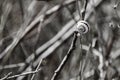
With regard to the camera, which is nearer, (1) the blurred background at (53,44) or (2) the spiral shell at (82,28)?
(2) the spiral shell at (82,28)

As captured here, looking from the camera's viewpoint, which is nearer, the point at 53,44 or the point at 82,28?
the point at 82,28

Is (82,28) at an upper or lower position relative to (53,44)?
lower

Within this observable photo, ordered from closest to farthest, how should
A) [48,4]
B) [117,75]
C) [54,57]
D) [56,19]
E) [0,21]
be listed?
1. [117,75]
2. [0,21]
3. [54,57]
4. [48,4]
5. [56,19]

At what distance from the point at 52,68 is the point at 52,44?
167mm

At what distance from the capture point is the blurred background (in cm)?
192

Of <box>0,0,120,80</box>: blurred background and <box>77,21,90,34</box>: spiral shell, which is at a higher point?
<box>0,0,120,80</box>: blurred background

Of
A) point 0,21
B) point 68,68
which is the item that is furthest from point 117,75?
point 0,21

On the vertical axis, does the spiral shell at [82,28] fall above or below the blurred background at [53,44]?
below

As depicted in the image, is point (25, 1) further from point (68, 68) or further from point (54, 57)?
point (68, 68)

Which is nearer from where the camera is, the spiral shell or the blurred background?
the spiral shell

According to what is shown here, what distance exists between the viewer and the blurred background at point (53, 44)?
1917 mm

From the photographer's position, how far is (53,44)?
2.42 metres

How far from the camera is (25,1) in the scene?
9.76 feet

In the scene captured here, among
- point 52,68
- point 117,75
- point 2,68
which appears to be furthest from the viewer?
point 52,68
